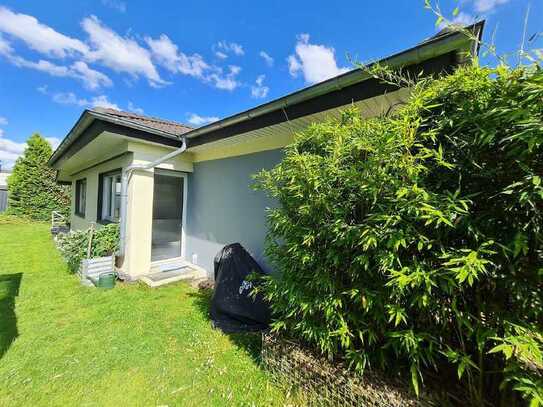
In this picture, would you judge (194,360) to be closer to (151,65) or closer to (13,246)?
(13,246)

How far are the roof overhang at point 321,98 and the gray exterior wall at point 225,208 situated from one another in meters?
0.74

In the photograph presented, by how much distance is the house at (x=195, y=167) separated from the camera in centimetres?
295

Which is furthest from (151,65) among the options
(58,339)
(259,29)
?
(58,339)

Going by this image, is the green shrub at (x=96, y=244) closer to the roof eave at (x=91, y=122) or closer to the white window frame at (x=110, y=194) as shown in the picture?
the white window frame at (x=110, y=194)

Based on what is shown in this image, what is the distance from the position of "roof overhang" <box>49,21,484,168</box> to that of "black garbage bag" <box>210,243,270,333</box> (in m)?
2.37

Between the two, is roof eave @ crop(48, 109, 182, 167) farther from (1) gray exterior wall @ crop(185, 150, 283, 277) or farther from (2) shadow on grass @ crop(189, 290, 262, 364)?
(2) shadow on grass @ crop(189, 290, 262, 364)

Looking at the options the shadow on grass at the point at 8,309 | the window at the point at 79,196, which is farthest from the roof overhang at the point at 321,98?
the window at the point at 79,196

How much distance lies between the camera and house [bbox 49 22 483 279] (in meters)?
2.95

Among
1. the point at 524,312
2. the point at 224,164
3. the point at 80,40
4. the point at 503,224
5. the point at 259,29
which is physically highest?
the point at 259,29

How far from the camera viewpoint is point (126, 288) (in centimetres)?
498

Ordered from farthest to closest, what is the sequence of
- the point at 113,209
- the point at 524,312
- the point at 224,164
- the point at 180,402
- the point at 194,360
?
the point at 113,209
the point at 224,164
the point at 194,360
the point at 180,402
the point at 524,312

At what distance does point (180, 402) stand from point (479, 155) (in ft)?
10.8

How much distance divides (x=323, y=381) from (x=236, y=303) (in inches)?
72.6

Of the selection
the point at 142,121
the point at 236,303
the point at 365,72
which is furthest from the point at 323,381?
the point at 142,121
